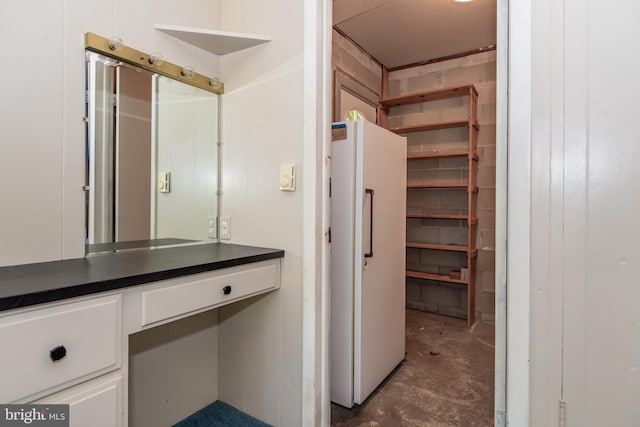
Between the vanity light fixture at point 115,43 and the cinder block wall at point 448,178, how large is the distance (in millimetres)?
2994

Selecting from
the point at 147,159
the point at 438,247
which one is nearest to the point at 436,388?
the point at 438,247

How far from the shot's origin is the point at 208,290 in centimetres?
130

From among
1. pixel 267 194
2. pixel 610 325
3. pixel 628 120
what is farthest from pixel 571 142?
pixel 267 194

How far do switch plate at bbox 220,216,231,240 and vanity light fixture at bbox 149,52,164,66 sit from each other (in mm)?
812

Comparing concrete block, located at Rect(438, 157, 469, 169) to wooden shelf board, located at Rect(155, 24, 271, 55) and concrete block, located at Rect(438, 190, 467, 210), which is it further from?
wooden shelf board, located at Rect(155, 24, 271, 55)

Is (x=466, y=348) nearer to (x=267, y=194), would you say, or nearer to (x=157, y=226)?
(x=267, y=194)

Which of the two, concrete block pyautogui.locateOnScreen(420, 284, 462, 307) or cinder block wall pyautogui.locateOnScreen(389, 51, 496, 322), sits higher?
cinder block wall pyautogui.locateOnScreen(389, 51, 496, 322)

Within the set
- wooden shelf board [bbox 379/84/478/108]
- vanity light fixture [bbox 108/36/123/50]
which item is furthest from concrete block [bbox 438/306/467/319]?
vanity light fixture [bbox 108/36/123/50]

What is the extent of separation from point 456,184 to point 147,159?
2.87m

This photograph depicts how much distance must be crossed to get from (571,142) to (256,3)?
1.53 metres

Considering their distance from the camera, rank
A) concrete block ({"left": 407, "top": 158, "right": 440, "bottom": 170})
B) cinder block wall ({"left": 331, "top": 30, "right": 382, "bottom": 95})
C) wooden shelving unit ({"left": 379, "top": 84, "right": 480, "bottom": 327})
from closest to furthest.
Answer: cinder block wall ({"left": 331, "top": 30, "right": 382, "bottom": 95}) → wooden shelving unit ({"left": 379, "top": 84, "right": 480, "bottom": 327}) → concrete block ({"left": 407, "top": 158, "right": 440, "bottom": 170})

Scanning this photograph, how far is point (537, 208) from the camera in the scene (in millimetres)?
1119

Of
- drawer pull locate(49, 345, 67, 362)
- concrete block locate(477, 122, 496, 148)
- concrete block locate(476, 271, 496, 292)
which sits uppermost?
concrete block locate(477, 122, 496, 148)

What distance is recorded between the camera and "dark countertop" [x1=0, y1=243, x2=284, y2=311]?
0.84 metres
